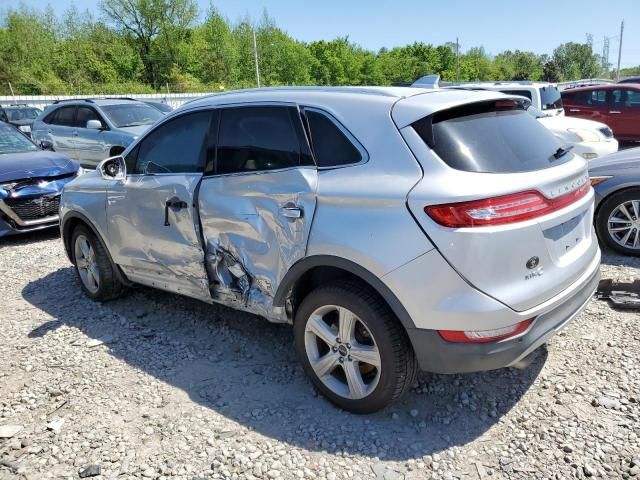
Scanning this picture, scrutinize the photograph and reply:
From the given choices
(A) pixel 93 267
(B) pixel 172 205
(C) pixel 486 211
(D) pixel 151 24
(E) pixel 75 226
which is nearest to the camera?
(C) pixel 486 211

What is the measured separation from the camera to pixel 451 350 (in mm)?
2365

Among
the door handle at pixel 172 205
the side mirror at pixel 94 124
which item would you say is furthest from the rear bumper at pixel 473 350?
the side mirror at pixel 94 124

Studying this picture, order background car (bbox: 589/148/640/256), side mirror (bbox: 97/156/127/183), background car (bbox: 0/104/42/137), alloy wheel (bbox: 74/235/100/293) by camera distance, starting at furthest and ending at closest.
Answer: background car (bbox: 0/104/42/137) → background car (bbox: 589/148/640/256) → alloy wheel (bbox: 74/235/100/293) → side mirror (bbox: 97/156/127/183)

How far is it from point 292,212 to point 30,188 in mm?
5329

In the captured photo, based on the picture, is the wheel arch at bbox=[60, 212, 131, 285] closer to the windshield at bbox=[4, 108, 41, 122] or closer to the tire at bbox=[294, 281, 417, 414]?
the tire at bbox=[294, 281, 417, 414]

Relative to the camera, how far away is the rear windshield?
95.6 inches

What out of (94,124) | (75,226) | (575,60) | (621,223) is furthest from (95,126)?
(575,60)

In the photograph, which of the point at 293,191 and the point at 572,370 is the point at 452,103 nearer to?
the point at 293,191

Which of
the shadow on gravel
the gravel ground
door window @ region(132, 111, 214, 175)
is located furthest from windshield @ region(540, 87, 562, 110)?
door window @ region(132, 111, 214, 175)

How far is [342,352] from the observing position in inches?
109

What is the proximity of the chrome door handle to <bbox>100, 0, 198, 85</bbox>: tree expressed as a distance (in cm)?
6291

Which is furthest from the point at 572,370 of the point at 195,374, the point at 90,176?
the point at 90,176

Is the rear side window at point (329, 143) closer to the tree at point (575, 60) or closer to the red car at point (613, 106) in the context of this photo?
the red car at point (613, 106)

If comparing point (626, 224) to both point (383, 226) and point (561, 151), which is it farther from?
point (383, 226)
